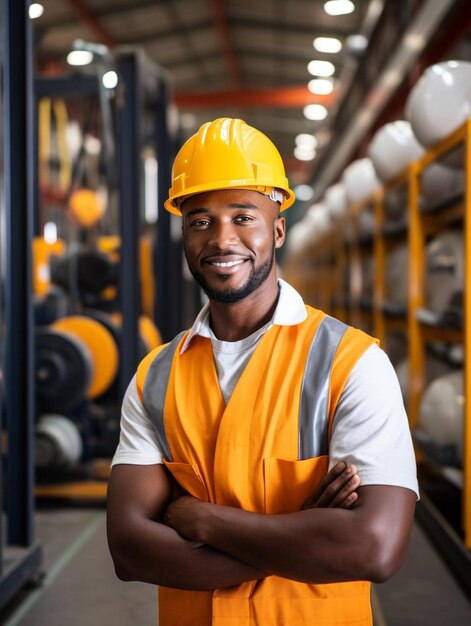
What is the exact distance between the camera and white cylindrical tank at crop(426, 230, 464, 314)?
4.23 meters

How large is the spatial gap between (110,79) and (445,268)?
99.8 inches

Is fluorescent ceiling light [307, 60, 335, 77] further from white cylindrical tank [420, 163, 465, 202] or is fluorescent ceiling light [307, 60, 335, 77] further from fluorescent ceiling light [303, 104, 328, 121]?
white cylindrical tank [420, 163, 465, 202]

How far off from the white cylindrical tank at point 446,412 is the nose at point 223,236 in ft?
8.34

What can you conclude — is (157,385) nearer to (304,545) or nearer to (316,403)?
(316,403)

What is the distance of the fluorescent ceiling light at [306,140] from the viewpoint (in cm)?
2561

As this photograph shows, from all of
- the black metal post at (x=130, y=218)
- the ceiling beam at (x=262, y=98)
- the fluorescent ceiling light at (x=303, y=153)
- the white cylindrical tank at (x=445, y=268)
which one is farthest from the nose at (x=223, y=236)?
the fluorescent ceiling light at (x=303, y=153)

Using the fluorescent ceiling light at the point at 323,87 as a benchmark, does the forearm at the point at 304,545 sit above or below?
below

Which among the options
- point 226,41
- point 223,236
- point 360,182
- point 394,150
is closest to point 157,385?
point 223,236

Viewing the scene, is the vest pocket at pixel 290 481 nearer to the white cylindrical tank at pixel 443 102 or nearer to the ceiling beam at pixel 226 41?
the white cylindrical tank at pixel 443 102

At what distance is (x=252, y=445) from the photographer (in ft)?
5.34

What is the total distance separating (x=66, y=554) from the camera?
4.17m

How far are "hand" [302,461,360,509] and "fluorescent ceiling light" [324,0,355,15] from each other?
12.5 meters

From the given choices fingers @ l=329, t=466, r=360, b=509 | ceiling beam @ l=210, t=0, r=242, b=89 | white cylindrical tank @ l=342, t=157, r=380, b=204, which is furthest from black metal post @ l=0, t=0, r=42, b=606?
ceiling beam @ l=210, t=0, r=242, b=89

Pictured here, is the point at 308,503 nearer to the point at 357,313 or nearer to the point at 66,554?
the point at 66,554
